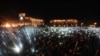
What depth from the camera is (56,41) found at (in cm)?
5228

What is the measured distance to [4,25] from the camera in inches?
1564

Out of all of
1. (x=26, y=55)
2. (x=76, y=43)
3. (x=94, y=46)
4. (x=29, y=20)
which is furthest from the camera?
(x=29, y=20)

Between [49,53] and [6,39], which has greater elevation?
[6,39]

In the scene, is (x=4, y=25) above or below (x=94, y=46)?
above

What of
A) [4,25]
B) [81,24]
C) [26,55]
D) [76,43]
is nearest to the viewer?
[26,55]

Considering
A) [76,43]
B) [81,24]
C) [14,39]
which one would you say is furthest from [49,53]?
[81,24]

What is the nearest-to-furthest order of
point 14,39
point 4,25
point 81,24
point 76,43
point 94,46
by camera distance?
point 14,39
point 4,25
point 94,46
point 76,43
point 81,24

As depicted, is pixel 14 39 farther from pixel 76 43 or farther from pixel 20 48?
pixel 76 43

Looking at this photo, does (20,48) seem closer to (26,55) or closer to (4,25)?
(26,55)

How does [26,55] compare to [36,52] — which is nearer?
[26,55]

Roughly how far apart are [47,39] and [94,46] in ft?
35.5

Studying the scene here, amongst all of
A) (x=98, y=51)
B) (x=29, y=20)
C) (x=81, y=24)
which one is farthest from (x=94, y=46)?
(x=29, y=20)

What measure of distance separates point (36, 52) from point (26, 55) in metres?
3.72

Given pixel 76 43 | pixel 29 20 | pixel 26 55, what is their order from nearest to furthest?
pixel 26 55
pixel 76 43
pixel 29 20
